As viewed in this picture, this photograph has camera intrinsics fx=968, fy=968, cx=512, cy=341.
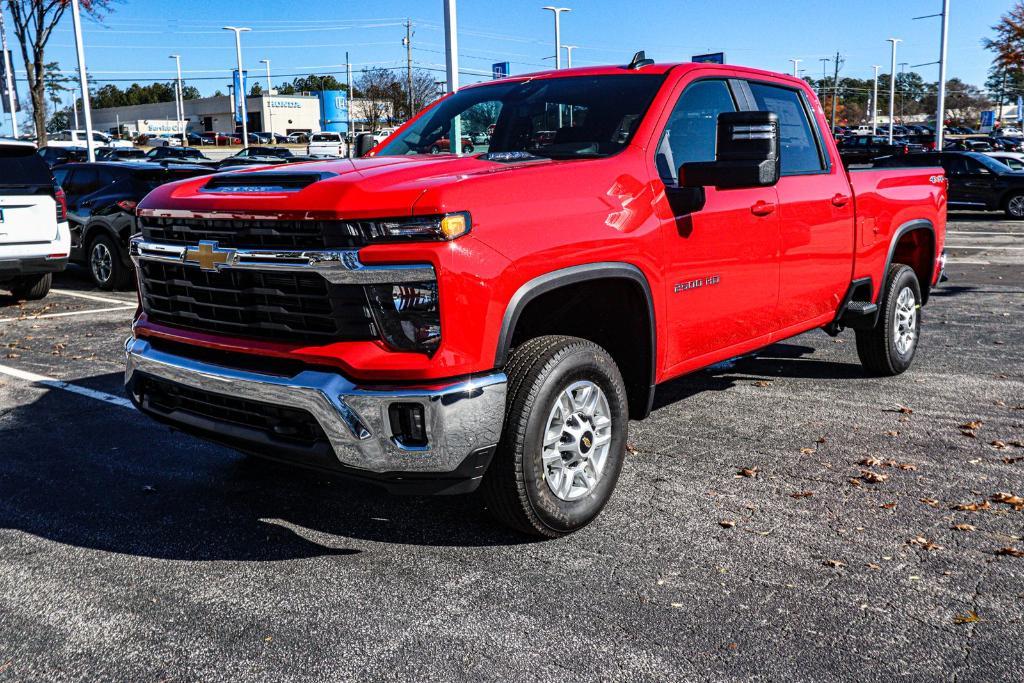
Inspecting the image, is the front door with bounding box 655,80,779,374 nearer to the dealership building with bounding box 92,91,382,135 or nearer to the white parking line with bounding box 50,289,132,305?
the white parking line with bounding box 50,289,132,305

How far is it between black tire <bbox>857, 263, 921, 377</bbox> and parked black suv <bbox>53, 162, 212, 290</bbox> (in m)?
8.92

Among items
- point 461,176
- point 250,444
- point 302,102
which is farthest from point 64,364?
point 302,102

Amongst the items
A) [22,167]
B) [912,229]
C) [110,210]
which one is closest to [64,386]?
[22,167]

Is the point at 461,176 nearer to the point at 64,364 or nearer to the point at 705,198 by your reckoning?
the point at 705,198

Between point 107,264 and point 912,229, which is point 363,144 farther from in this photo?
point 107,264

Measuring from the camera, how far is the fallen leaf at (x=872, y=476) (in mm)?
4840

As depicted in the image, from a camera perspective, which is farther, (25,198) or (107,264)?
(107,264)

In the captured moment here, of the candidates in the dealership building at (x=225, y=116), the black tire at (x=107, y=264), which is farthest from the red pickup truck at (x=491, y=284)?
the dealership building at (x=225, y=116)

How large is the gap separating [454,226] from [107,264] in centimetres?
1043

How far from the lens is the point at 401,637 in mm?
3309

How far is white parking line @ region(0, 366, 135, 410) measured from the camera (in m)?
6.63

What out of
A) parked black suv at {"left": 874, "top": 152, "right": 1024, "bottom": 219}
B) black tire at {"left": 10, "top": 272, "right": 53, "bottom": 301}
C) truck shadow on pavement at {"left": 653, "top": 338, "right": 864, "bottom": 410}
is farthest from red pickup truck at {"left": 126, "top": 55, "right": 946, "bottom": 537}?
parked black suv at {"left": 874, "top": 152, "right": 1024, "bottom": 219}

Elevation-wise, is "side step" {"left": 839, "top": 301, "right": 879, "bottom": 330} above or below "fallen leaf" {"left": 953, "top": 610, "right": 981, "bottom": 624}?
above

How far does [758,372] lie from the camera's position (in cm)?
736
